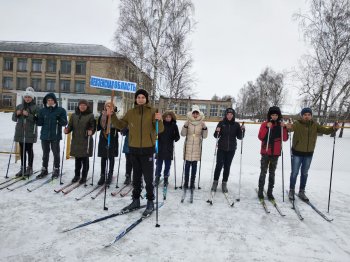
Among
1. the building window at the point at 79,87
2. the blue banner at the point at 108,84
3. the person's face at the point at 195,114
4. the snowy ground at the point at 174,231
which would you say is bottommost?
the snowy ground at the point at 174,231

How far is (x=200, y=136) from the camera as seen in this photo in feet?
18.2

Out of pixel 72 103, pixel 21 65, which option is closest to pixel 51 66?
pixel 21 65

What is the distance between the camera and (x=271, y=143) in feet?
16.7

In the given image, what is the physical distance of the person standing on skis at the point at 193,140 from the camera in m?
5.37

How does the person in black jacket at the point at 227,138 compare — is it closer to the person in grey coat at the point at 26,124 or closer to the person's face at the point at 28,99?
the person in grey coat at the point at 26,124

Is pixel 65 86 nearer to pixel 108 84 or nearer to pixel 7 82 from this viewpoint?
pixel 7 82

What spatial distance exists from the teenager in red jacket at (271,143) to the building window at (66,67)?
41186 millimetres

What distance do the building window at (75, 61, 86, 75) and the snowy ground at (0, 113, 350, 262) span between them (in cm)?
3839

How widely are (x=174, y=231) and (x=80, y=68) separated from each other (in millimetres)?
41397

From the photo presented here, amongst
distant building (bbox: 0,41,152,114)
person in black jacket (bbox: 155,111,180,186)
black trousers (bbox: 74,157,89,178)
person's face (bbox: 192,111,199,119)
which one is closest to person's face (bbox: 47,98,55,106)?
black trousers (bbox: 74,157,89,178)

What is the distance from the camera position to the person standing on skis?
17.6 ft

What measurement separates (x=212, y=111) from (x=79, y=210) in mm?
46476

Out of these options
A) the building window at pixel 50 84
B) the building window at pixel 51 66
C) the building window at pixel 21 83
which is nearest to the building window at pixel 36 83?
the building window at pixel 50 84

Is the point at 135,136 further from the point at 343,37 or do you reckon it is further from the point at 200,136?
the point at 343,37
